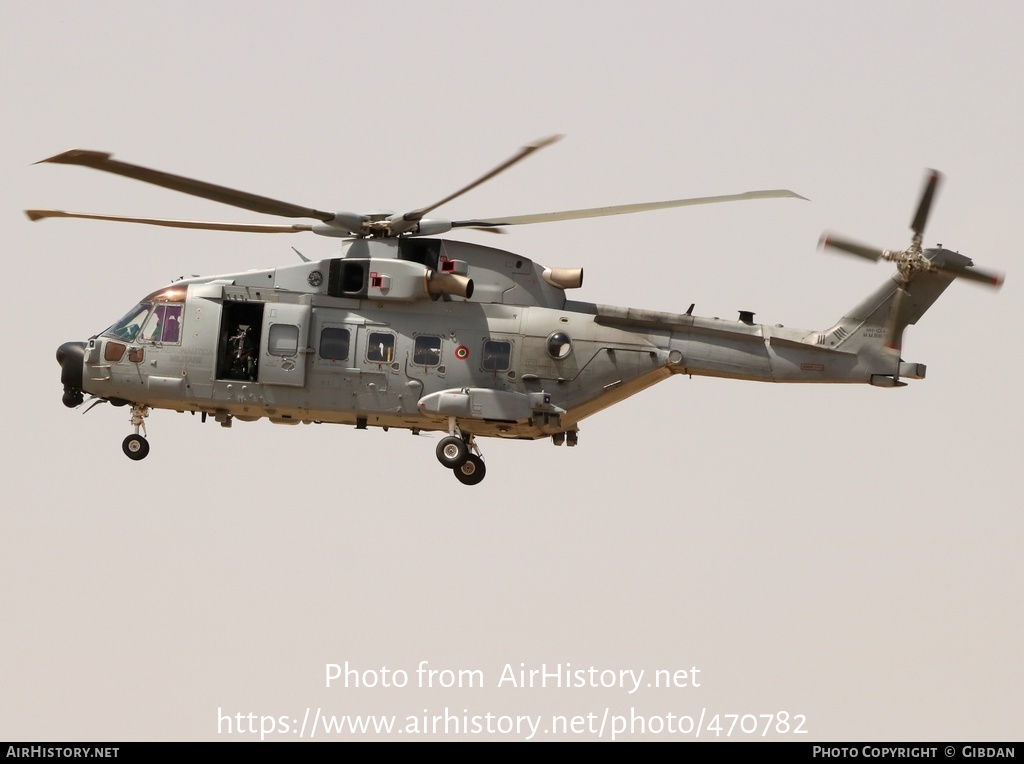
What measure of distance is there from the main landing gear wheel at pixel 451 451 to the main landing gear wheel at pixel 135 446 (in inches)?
156

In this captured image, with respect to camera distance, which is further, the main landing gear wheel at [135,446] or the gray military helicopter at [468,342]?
the main landing gear wheel at [135,446]

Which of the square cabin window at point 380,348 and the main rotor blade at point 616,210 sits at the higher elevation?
the main rotor blade at point 616,210

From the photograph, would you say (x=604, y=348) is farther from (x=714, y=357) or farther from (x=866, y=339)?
(x=866, y=339)

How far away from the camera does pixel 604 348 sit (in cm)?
2209

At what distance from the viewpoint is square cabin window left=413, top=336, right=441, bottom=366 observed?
22.1 m

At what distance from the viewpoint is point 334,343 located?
22203mm

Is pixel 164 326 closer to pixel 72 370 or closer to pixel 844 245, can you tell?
pixel 72 370

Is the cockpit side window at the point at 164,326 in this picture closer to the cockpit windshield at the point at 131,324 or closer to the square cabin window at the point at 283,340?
the cockpit windshield at the point at 131,324

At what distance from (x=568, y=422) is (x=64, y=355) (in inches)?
258

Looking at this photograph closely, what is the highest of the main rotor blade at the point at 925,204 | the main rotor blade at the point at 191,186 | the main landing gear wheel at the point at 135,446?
the main rotor blade at the point at 925,204

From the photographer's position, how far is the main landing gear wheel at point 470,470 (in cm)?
2225

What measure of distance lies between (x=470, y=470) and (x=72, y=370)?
5.30 meters

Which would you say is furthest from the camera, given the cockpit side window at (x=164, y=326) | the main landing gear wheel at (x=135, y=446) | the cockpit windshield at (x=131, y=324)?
the main landing gear wheel at (x=135, y=446)

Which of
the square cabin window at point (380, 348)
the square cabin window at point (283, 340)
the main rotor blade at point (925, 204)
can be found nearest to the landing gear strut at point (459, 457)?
the square cabin window at point (380, 348)
